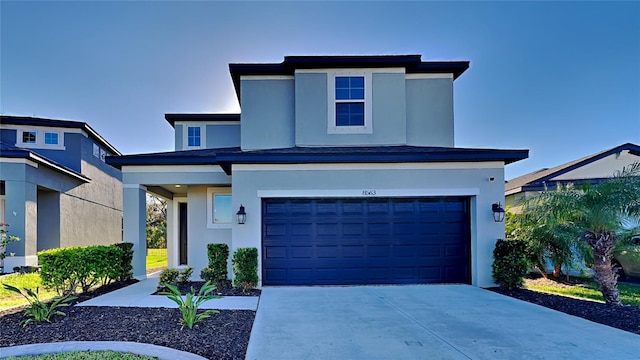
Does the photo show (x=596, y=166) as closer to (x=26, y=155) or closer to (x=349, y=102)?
(x=349, y=102)

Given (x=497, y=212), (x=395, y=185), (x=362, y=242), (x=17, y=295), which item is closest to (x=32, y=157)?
(x=17, y=295)

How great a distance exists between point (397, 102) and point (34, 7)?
1125cm

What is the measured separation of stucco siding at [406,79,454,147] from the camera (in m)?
11.4

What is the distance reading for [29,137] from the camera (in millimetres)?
15703

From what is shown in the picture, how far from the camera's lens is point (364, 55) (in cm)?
1070

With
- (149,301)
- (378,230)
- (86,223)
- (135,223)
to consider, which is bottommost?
(149,301)

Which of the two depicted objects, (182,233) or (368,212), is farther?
(182,233)

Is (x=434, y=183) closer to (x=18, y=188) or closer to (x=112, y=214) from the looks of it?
(x=18, y=188)

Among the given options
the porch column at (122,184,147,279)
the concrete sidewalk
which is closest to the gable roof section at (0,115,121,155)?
the porch column at (122,184,147,279)

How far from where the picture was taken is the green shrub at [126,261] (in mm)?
→ 9688

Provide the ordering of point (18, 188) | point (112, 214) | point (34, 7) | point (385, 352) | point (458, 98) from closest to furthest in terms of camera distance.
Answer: point (385, 352) → point (34, 7) → point (18, 188) → point (458, 98) → point (112, 214)

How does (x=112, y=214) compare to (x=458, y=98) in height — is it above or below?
below

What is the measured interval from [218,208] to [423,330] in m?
8.08

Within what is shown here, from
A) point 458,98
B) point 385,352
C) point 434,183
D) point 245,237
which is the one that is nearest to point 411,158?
point 434,183
